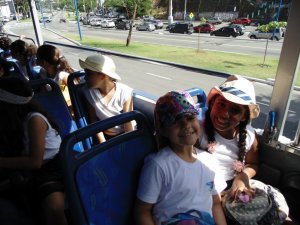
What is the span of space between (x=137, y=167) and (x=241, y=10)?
31.2 m

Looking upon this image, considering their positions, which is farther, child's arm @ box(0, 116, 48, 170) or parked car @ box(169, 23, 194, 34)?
parked car @ box(169, 23, 194, 34)

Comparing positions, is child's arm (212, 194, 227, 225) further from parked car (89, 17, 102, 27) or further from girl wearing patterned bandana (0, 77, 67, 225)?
parked car (89, 17, 102, 27)

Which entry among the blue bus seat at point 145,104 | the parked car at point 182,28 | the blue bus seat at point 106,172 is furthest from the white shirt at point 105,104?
the parked car at point 182,28

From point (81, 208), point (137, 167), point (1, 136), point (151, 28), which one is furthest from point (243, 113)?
point (151, 28)

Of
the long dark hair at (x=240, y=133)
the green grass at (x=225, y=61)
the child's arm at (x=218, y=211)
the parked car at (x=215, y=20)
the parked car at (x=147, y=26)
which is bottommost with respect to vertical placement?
the parked car at (x=147, y=26)

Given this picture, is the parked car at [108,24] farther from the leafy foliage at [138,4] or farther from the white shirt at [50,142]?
the white shirt at [50,142]

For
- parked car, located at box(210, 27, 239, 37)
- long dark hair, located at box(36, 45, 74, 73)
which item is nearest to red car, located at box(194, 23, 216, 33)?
parked car, located at box(210, 27, 239, 37)

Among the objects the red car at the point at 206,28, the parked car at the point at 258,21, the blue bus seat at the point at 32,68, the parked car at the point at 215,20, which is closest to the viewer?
the blue bus seat at the point at 32,68

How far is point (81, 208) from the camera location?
1.25 metres

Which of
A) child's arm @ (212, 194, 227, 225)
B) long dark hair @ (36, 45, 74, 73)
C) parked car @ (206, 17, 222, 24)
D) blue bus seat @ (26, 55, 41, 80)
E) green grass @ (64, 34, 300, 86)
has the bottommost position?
parked car @ (206, 17, 222, 24)

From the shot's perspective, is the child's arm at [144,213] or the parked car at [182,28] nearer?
the child's arm at [144,213]

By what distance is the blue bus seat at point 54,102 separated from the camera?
236 centimetres

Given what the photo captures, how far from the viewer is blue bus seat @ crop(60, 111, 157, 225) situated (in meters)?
1.24

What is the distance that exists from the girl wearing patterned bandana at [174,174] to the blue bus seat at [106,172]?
0.26 feet
